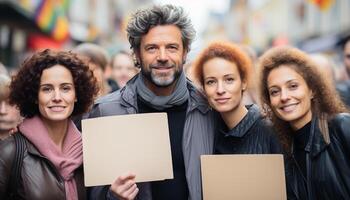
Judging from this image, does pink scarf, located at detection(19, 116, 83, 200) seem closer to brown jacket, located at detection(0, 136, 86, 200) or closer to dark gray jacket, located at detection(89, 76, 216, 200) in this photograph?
brown jacket, located at detection(0, 136, 86, 200)

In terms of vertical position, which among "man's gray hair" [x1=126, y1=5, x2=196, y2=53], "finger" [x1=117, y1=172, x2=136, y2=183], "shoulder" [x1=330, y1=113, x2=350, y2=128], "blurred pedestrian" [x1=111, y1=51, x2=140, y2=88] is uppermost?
"blurred pedestrian" [x1=111, y1=51, x2=140, y2=88]

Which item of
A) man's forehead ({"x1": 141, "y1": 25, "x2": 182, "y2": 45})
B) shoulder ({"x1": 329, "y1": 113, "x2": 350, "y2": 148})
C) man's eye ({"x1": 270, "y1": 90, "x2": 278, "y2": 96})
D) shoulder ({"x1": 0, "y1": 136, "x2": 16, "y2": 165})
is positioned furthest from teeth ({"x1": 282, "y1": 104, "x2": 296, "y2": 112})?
shoulder ({"x1": 0, "y1": 136, "x2": 16, "y2": 165})

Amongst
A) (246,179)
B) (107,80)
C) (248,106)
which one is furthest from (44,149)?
(107,80)

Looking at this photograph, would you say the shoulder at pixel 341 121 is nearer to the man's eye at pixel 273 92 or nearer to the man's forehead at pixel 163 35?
the man's eye at pixel 273 92

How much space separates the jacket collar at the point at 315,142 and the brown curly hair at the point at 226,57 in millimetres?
624

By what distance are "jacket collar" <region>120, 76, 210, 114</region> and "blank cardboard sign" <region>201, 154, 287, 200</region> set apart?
0.47 meters

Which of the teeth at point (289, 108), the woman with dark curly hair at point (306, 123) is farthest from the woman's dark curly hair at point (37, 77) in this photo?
the teeth at point (289, 108)

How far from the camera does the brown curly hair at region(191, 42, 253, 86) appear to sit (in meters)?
3.26

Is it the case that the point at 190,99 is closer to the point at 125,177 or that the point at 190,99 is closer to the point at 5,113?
the point at 125,177

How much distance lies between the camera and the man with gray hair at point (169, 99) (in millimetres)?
3096

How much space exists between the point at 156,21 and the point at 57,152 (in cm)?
110

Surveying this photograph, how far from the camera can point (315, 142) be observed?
2.85 m

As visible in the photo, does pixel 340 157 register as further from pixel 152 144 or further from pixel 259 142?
pixel 152 144

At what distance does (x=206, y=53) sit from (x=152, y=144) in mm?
800
